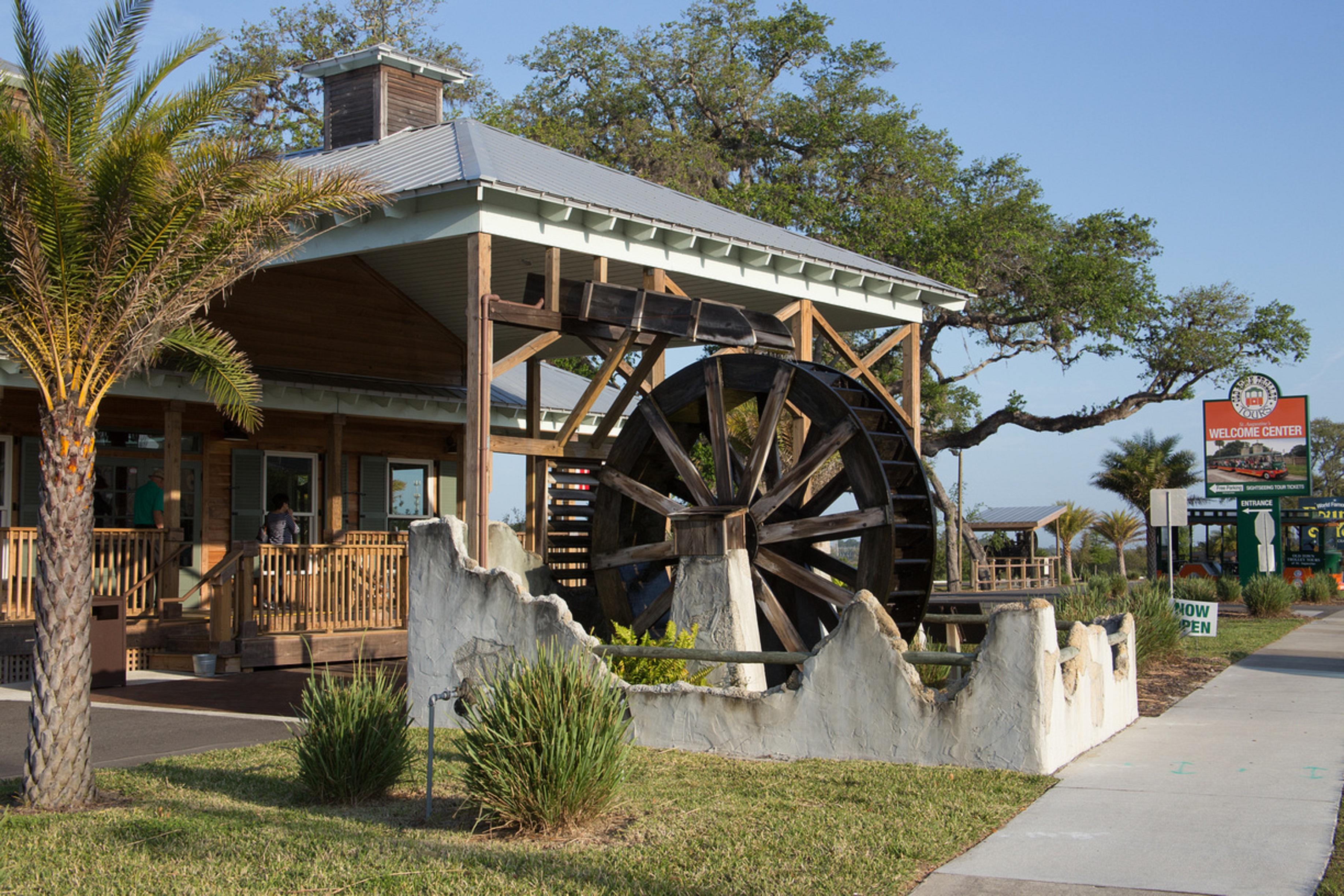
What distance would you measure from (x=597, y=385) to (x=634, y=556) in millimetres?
1989

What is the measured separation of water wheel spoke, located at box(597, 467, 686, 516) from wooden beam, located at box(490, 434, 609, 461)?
503mm

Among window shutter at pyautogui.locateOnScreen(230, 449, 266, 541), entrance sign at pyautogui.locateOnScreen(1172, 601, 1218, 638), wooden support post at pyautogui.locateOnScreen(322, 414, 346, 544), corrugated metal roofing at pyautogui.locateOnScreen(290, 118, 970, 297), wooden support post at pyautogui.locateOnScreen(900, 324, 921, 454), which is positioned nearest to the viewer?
corrugated metal roofing at pyautogui.locateOnScreen(290, 118, 970, 297)

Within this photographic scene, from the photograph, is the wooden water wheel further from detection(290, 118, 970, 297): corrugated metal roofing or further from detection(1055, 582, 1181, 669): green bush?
detection(1055, 582, 1181, 669): green bush

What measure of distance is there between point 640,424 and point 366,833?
7.18 metres

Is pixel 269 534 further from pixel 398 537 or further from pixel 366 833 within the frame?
pixel 366 833

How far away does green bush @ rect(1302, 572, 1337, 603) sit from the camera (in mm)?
30859

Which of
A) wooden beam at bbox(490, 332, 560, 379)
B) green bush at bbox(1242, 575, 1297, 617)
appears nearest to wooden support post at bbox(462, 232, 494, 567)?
wooden beam at bbox(490, 332, 560, 379)

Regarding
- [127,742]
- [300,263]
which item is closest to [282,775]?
[127,742]

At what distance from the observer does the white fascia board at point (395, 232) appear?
11.7 metres

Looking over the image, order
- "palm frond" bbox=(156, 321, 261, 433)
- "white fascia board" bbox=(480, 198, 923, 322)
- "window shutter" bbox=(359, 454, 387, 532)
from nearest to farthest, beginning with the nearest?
"palm frond" bbox=(156, 321, 261, 433), "white fascia board" bbox=(480, 198, 923, 322), "window shutter" bbox=(359, 454, 387, 532)

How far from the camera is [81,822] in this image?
6.59 meters

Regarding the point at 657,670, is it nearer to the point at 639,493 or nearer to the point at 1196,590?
the point at 639,493


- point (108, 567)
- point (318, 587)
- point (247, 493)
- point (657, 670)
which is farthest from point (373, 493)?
point (657, 670)

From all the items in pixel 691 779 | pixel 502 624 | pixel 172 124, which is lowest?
pixel 691 779
